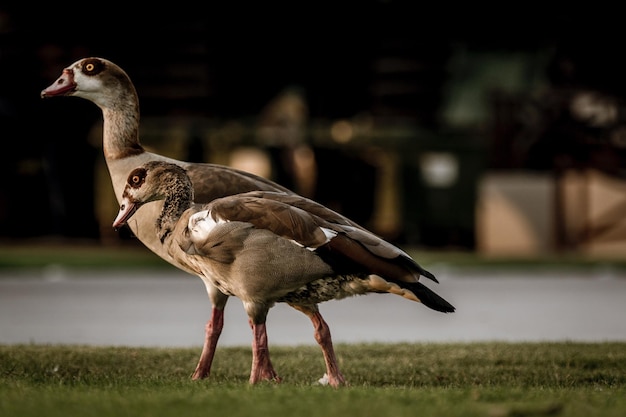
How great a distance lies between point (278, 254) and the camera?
8000 millimetres

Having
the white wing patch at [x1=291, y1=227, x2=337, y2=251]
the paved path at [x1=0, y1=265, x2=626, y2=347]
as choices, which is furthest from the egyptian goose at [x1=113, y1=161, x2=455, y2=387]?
the paved path at [x1=0, y1=265, x2=626, y2=347]

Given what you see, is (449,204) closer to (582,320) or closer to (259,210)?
(582,320)

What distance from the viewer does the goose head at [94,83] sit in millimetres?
9641

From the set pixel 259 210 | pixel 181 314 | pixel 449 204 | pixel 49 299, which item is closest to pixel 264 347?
pixel 259 210

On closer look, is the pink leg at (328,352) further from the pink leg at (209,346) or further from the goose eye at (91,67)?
the goose eye at (91,67)

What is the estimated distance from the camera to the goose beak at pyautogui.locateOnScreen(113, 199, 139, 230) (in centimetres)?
840

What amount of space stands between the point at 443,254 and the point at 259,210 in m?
18.8

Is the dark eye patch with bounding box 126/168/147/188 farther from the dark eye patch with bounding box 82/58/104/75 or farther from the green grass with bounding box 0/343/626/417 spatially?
the dark eye patch with bounding box 82/58/104/75

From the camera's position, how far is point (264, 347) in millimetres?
8523

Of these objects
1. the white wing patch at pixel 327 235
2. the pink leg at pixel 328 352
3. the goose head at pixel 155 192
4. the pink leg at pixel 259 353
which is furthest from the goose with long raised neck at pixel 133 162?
the white wing patch at pixel 327 235

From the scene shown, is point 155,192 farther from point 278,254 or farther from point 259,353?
point 259,353

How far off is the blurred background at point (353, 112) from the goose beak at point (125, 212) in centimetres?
1893

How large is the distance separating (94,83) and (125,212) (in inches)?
63.0

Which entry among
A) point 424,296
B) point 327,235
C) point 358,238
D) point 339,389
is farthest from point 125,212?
point 424,296
